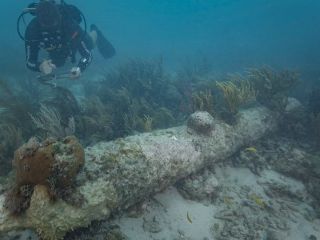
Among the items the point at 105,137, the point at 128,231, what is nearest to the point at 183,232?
the point at 128,231

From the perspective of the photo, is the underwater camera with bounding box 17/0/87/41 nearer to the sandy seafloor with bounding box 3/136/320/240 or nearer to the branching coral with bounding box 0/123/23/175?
the branching coral with bounding box 0/123/23/175

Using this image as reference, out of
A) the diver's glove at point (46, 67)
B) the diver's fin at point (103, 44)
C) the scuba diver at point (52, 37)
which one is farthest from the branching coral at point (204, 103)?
the diver's fin at point (103, 44)

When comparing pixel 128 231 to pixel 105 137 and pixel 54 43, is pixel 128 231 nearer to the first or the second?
pixel 105 137

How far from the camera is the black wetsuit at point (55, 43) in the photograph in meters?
8.55

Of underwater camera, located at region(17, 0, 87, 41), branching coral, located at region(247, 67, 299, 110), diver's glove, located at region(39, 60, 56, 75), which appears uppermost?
underwater camera, located at region(17, 0, 87, 41)

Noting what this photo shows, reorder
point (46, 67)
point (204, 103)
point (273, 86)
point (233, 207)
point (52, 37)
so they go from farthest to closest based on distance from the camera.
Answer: point (52, 37)
point (273, 86)
point (46, 67)
point (204, 103)
point (233, 207)

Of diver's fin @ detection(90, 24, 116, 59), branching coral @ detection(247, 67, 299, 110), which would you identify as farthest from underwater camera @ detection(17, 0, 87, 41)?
branching coral @ detection(247, 67, 299, 110)

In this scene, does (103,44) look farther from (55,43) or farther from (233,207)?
(233,207)

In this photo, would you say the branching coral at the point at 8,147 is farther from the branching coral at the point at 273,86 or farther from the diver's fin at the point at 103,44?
the diver's fin at the point at 103,44

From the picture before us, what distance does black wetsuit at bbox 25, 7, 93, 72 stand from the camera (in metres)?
8.55

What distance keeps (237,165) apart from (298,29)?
158 feet

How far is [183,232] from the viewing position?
4668 mm

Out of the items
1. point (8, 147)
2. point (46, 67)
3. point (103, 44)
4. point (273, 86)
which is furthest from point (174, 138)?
point (103, 44)

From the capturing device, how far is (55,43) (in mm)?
8766
